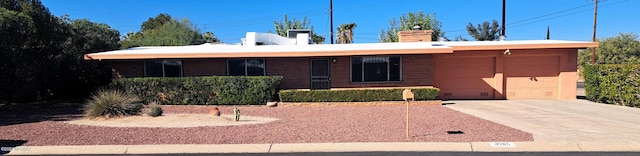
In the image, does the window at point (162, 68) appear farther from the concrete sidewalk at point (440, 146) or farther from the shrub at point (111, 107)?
the concrete sidewalk at point (440, 146)

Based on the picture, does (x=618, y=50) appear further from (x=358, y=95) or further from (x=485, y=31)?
(x=358, y=95)

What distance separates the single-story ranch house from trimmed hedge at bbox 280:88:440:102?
3.94ft

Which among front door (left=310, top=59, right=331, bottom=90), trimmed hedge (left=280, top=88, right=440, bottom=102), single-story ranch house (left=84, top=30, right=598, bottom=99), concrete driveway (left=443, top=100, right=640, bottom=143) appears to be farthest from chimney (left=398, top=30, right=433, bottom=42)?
concrete driveway (left=443, top=100, right=640, bottom=143)

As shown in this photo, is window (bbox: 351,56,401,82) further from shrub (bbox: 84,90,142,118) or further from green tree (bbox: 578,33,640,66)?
green tree (bbox: 578,33,640,66)

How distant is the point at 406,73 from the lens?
15.4 metres

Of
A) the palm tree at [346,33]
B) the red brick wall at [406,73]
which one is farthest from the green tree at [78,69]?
the palm tree at [346,33]

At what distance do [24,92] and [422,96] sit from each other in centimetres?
1360

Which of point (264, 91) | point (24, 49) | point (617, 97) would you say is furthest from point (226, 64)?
point (617, 97)

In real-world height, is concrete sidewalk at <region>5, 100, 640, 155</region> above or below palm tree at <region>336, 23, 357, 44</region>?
below

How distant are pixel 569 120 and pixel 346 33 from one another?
96.9ft

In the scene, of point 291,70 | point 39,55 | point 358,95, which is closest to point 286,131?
point 358,95

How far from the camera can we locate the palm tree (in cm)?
3659

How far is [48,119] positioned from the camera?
34.1 feet

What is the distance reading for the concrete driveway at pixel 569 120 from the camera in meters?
7.46
